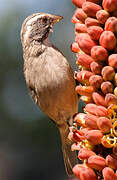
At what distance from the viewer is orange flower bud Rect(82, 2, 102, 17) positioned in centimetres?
301

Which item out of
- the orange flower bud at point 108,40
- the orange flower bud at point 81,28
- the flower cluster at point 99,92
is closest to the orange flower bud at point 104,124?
the flower cluster at point 99,92

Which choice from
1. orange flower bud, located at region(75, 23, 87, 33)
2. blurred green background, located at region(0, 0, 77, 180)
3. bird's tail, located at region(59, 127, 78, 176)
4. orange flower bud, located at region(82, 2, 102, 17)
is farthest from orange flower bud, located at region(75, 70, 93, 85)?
blurred green background, located at region(0, 0, 77, 180)

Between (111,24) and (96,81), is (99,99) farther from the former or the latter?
(111,24)

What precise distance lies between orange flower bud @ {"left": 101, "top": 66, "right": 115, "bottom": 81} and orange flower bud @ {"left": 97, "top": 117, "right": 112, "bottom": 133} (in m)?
0.29

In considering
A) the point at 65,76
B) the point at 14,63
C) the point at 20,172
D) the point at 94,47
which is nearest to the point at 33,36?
the point at 65,76

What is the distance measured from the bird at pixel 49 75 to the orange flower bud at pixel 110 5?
6.18 feet

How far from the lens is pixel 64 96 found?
16.2ft

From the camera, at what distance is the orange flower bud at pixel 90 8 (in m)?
3.01

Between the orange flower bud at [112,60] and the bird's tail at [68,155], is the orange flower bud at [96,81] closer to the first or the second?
the orange flower bud at [112,60]

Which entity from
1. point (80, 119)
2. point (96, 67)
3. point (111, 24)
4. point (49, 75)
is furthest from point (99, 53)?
point (49, 75)

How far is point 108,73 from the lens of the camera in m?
2.87

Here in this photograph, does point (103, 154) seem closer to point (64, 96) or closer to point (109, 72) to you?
point (109, 72)

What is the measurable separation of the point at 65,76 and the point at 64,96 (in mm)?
275

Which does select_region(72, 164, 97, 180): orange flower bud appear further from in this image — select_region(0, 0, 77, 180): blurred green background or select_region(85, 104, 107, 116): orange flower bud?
select_region(0, 0, 77, 180): blurred green background
